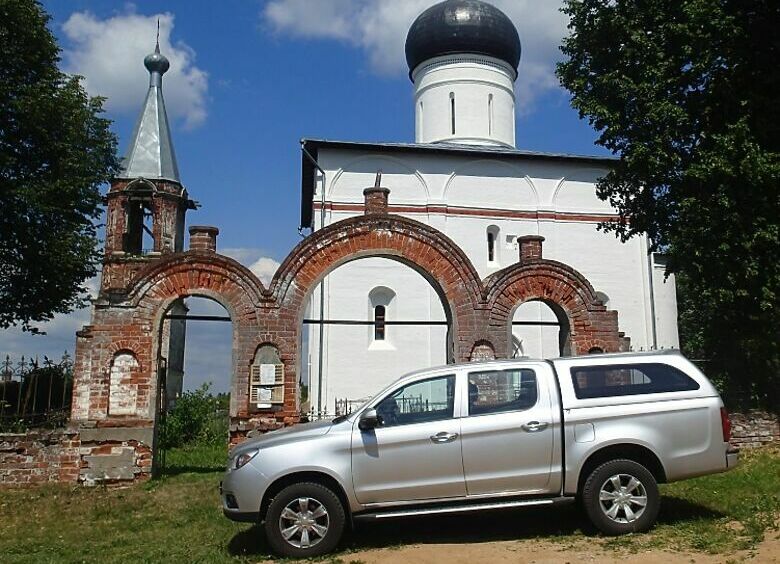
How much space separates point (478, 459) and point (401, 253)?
18.8 ft

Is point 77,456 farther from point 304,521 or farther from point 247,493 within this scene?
point 304,521

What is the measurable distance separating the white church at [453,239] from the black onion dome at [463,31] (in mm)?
4195

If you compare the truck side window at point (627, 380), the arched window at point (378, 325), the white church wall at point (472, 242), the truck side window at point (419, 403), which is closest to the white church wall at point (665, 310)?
the white church wall at point (472, 242)

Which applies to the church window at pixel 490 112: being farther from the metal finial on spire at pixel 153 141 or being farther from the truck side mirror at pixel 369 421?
the truck side mirror at pixel 369 421

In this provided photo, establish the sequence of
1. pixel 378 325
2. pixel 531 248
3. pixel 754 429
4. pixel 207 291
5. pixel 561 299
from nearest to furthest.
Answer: pixel 207 291 < pixel 561 299 < pixel 531 248 < pixel 754 429 < pixel 378 325

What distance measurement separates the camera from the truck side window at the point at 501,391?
23.2 ft

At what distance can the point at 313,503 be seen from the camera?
681cm

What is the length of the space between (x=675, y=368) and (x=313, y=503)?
12.7ft

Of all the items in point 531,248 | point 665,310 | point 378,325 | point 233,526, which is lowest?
point 233,526

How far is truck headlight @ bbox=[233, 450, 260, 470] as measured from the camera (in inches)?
273

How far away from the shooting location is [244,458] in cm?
698

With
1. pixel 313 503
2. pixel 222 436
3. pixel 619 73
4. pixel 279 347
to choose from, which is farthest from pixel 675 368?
pixel 222 436

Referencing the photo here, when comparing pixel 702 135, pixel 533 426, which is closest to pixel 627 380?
pixel 533 426

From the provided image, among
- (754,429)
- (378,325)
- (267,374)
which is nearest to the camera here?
(267,374)
